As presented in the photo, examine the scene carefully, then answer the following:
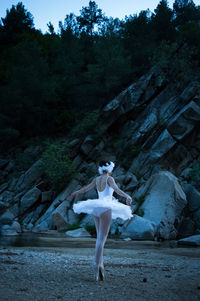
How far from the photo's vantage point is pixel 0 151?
4106 centimetres

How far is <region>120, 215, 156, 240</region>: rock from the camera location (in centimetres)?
1866

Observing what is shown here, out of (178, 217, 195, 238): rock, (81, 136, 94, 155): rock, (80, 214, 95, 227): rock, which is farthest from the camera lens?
(81, 136, 94, 155): rock

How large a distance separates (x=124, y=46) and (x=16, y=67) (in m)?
14.2

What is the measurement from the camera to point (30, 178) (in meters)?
33.3

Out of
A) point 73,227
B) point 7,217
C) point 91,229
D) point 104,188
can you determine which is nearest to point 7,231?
point 73,227

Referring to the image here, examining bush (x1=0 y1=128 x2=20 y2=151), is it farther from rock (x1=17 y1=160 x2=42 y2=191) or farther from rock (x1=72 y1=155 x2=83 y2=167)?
rock (x1=72 y1=155 x2=83 y2=167)

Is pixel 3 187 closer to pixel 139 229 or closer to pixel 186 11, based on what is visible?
pixel 139 229

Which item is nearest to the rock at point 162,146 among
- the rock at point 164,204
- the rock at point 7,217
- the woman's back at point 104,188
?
the rock at point 164,204

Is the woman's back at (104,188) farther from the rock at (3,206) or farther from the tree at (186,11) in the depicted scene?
the tree at (186,11)

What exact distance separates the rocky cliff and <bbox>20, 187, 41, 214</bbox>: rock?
0.09m

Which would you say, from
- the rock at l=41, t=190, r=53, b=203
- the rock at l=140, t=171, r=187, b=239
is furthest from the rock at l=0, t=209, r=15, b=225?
the rock at l=140, t=171, r=187, b=239

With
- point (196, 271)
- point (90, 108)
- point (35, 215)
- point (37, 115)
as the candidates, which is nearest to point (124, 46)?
point (90, 108)

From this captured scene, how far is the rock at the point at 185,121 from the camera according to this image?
29984mm

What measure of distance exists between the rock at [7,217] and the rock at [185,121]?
16.7 metres
